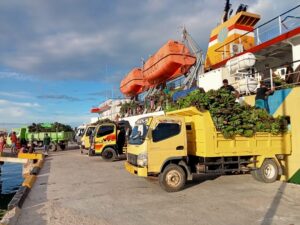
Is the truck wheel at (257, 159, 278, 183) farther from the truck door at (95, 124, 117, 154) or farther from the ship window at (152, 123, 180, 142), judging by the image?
the truck door at (95, 124, 117, 154)

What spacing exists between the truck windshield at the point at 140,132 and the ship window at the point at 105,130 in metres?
7.87

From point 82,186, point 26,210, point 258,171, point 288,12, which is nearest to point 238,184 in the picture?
point 258,171

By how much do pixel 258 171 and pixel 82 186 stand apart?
589 centimetres

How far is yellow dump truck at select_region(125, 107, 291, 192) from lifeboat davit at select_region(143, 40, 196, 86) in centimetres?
1235

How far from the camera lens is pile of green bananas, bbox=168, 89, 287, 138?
10.5m

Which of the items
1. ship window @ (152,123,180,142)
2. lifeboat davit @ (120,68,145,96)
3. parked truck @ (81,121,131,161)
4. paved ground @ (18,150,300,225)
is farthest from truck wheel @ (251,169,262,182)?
lifeboat davit @ (120,68,145,96)

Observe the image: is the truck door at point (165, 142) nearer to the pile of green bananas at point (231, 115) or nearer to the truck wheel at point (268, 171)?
the pile of green bananas at point (231, 115)

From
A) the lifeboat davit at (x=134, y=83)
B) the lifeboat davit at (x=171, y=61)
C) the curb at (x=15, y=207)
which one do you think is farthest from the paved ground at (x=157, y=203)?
the lifeboat davit at (x=134, y=83)

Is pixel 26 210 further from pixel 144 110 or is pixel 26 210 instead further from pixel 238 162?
pixel 144 110

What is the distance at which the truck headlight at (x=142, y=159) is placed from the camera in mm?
9906

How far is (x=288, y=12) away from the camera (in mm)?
13703

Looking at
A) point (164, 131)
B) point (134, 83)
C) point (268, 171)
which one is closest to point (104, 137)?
point (164, 131)

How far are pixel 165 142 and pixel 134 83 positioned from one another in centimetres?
2339

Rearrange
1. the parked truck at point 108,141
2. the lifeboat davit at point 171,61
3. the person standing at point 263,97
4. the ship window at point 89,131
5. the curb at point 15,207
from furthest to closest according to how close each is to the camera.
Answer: the lifeboat davit at point 171,61 → the ship window at point 89,131 → the parked truck at point 108,141 → the person standing at point 263,97 → the curb at point 15,207
